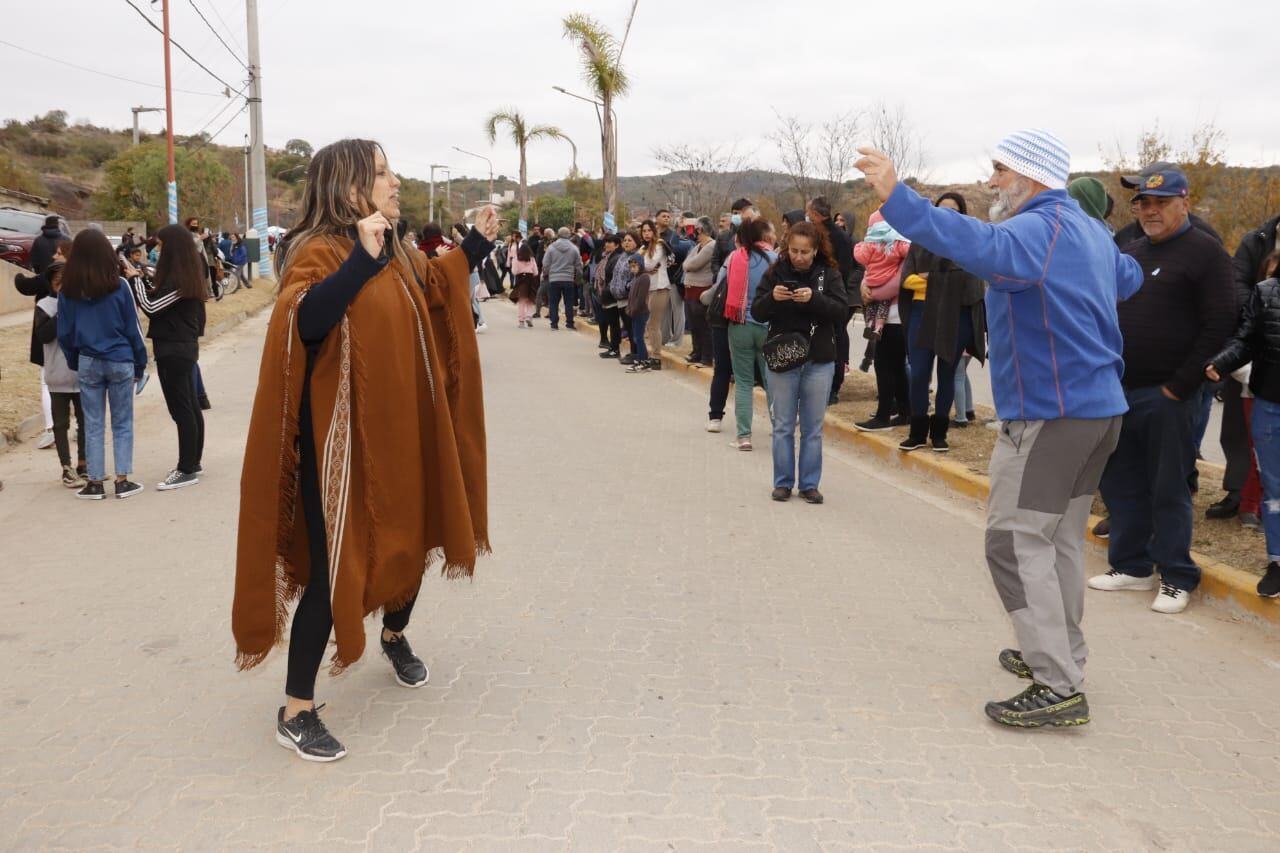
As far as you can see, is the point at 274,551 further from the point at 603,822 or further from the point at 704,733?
the point at 704,733

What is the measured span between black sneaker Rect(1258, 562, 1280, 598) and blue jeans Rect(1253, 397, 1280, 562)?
0.04m

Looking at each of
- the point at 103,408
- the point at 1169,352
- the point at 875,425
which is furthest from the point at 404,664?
the point at 875,425

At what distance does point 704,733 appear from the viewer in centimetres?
395

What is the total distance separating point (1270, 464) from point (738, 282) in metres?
4.50

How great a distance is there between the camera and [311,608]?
3.68 metres

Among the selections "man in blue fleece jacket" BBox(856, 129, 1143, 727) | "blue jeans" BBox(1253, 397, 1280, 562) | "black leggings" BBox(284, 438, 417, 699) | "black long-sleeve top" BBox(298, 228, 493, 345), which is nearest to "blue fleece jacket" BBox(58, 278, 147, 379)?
"black leggings" BBox(284, 438, 417, 699)

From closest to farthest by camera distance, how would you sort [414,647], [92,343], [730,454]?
[414,647] → [92,343] → [730,454]

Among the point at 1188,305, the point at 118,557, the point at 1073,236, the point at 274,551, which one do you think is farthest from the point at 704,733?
the point at 118,557

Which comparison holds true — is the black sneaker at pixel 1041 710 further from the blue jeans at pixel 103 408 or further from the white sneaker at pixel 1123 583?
the blue jeans at pixel 103 408

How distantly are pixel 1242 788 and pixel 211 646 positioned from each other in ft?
13.0

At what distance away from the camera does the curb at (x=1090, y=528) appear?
5.32 m

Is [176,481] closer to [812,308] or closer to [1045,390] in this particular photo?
[812,308]

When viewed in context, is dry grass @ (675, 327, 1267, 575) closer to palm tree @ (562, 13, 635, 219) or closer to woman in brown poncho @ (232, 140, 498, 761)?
woman in brown poncho @ (232, 140, 498, 761)

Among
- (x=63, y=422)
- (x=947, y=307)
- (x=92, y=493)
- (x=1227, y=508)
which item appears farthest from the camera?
(x=947, y=307)
